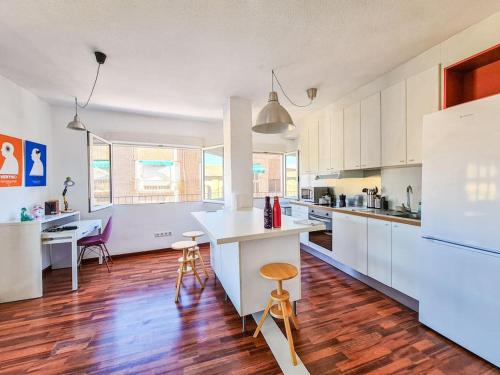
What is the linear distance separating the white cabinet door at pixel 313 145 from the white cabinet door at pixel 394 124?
130 cm

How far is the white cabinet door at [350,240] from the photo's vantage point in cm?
261

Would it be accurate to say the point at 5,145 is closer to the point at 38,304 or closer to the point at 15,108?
the point at 15,108

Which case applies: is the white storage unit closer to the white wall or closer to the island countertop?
the island countertop

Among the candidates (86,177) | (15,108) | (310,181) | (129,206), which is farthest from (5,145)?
(310,181)

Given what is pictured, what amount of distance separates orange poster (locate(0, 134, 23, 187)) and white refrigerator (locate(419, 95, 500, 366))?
4.48m

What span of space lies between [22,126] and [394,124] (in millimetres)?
4671

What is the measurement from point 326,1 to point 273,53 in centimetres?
67

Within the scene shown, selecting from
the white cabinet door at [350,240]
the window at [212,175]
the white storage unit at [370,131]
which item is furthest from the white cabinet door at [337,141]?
the window at [212,175]

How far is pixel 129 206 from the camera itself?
13.0 feet

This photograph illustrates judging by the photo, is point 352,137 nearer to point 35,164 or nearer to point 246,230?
point 246,230

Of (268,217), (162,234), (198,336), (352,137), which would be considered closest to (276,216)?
(268,217)

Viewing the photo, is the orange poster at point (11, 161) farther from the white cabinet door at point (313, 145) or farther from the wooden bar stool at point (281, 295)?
the white cabinet door at point (313, 145)

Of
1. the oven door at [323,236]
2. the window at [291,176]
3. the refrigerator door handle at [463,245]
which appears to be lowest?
the oven door at [323,236]

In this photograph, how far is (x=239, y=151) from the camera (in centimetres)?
316
